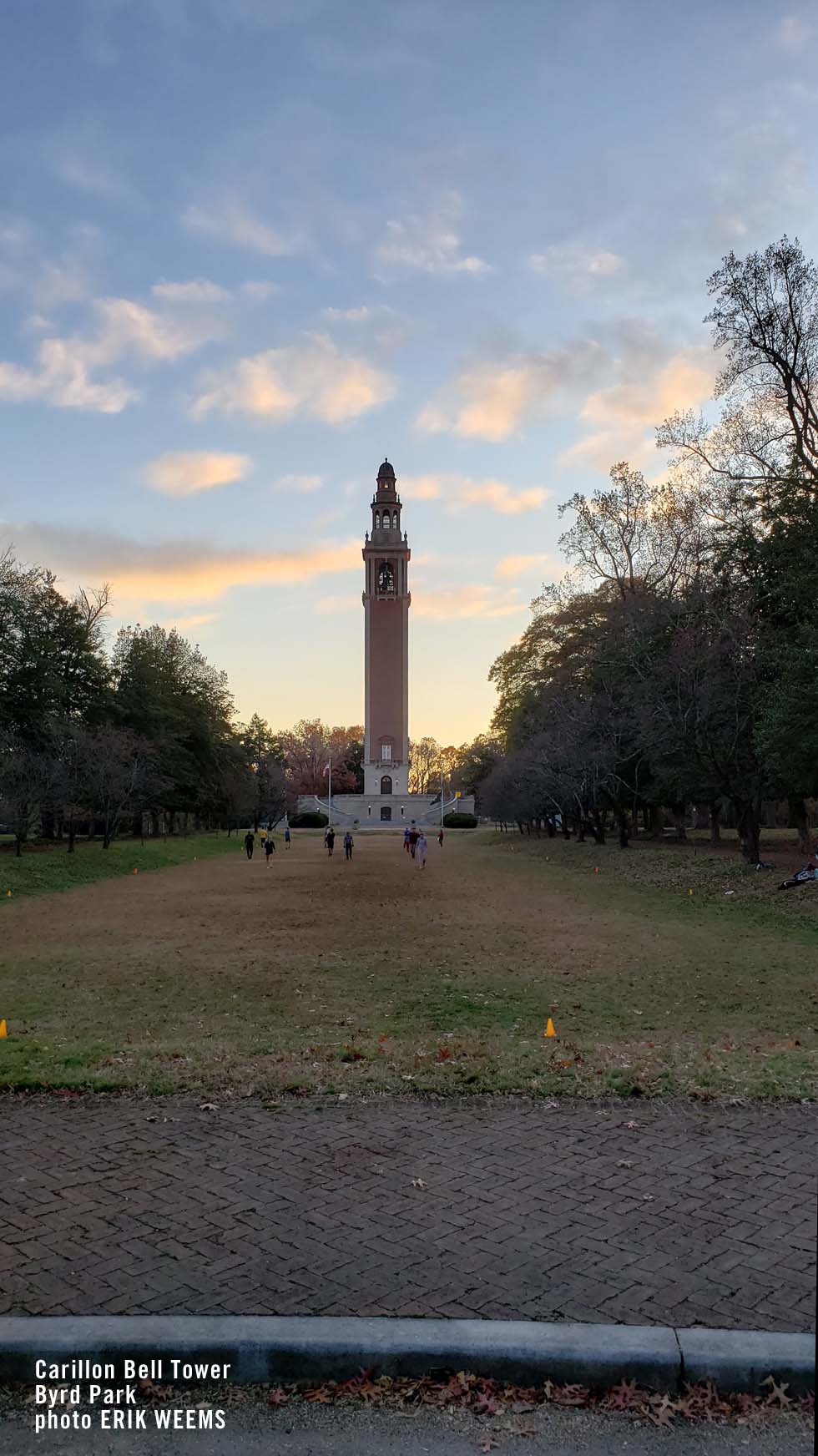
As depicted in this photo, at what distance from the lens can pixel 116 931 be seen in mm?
17281

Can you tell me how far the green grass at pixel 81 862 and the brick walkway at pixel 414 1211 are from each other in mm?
21707

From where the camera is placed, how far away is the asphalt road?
3066 millimetres

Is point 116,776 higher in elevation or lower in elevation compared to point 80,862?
higher

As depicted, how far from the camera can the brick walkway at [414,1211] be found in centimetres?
388

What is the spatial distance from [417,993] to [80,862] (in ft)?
92.8

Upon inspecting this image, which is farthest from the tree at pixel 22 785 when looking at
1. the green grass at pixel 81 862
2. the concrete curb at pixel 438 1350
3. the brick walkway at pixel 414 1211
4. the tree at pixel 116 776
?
the concrete curb at pixel 438 1350

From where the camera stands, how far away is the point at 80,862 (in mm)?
35750

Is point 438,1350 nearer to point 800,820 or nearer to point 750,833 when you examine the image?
point 750,833

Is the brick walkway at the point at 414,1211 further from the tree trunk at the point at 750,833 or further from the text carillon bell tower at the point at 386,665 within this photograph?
the text carillon bell tower at the point at 386,665

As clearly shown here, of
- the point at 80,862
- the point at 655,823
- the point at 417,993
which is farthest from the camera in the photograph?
the point at 655,823

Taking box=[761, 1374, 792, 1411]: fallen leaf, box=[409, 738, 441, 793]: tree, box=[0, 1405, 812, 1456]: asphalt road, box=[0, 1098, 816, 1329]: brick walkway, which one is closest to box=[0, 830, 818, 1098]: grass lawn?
box=[0, 1098, 816, 1329]: brick walkway

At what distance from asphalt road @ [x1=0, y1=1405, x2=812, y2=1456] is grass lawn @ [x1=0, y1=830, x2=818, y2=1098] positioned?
3.41 m

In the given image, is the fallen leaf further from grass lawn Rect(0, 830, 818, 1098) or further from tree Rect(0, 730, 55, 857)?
tree Rect(0, 730, 55, 857)

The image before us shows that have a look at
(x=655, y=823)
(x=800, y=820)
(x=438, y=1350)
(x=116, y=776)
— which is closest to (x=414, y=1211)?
(x=438, y=1350)
